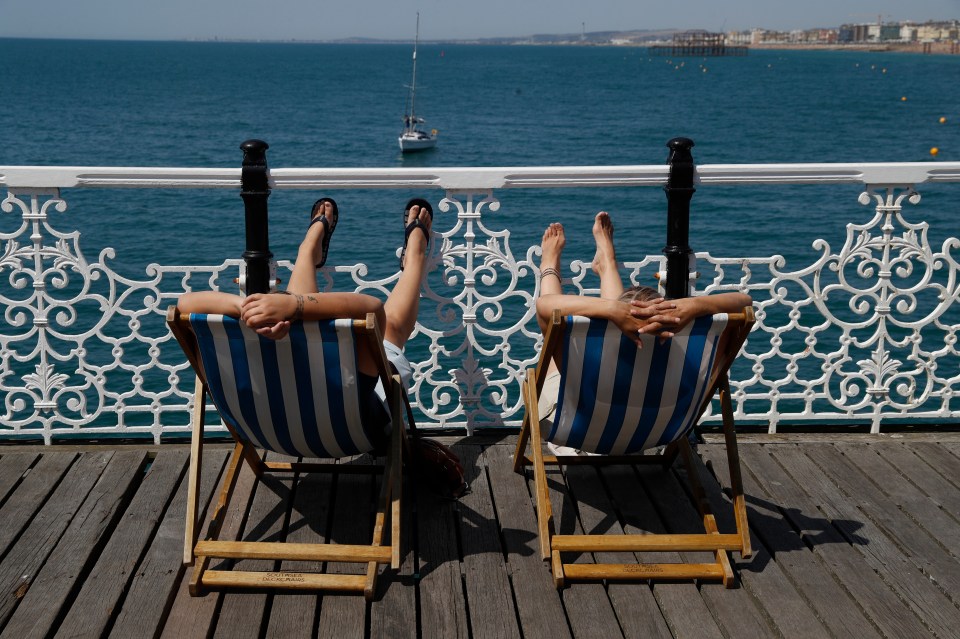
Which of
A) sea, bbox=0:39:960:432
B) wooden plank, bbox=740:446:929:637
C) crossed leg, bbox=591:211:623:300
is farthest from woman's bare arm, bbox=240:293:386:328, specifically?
sea, bbox=0:39:960:432

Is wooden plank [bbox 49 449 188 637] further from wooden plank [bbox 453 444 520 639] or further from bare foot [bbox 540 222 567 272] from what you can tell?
bare foot [bbox 540 222 567 272]

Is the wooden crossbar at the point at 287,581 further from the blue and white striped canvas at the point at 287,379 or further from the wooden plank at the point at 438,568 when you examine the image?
the blue and white striped canvas at the point at 287,379

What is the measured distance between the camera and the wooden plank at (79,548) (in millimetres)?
2830

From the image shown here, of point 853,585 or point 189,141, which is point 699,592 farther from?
point 189,141

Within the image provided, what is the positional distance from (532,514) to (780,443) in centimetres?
131

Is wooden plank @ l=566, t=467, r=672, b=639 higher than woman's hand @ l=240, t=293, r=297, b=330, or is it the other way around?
woman's hand @ l=240, t=293, r=297, b=330

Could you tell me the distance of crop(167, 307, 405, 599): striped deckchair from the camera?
2896 millimetres

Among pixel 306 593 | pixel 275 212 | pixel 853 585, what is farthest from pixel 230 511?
pixel 275 212

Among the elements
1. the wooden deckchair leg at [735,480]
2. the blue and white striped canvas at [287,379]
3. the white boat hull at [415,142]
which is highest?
the white boat hull at [415,142]

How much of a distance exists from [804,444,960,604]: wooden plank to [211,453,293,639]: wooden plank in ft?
6.55

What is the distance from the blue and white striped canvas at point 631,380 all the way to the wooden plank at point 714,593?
396 mm

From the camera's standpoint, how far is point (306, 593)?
298 centimetres

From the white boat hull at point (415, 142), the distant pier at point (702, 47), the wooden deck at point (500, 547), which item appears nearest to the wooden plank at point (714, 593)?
the wooden deck at point (500, 547)

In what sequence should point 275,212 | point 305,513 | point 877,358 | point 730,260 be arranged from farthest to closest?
point 275,212, point 877,358, point 730,260, point 305,513
